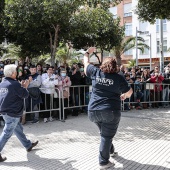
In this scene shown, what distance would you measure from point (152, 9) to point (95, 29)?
275 centimetres

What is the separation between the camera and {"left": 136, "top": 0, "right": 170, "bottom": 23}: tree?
8633mm

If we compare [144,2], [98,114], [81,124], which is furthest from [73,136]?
[144,2]

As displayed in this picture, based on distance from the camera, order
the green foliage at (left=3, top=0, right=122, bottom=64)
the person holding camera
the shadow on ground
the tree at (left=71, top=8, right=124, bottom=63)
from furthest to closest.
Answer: the tree at (left=71, top=8, right=124, bottom=63) → the green foliage at (left=3, top=0, right=122, bottom=64) → the person holding camera → the shadow on ground

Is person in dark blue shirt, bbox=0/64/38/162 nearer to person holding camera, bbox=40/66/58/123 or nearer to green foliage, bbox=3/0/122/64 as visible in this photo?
person holding camera, bbox=40/66/58/123

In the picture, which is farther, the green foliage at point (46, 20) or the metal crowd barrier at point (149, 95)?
the metal crowd barrier at point (149, 95)

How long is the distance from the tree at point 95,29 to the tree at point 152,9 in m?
1.75

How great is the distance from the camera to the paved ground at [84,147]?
4734mm

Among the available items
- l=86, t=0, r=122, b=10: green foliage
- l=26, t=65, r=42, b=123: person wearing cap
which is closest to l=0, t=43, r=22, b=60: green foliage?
l=86, t=0, r=122, b=10: green foliage

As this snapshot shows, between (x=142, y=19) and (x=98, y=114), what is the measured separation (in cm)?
675

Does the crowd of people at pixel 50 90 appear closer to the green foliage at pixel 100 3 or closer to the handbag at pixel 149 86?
the handbag at pixel 149 86

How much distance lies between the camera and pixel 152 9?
914cm

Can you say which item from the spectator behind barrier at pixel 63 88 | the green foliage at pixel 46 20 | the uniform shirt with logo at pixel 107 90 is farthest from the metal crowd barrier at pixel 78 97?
the uniform shirt with logo at pixel 107 90

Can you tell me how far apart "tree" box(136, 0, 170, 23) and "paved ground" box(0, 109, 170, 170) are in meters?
3.52

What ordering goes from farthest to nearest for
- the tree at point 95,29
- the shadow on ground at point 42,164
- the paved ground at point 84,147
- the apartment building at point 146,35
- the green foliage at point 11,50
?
the apartment building at point 146,35, the green foliage at point 11,50, the tree at point 95,29, the paved ground at point 84,147, the shadow on ground at point 42,164
